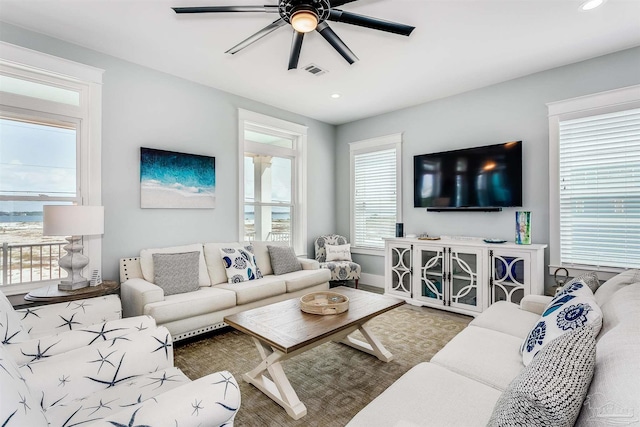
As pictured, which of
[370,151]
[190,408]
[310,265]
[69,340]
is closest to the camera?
[190,408]

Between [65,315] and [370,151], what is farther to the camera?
[370,151]

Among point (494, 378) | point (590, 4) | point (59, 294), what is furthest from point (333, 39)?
point (59, 294)

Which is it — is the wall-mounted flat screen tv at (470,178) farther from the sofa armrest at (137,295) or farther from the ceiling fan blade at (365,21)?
the sofa armrest at (137,295)

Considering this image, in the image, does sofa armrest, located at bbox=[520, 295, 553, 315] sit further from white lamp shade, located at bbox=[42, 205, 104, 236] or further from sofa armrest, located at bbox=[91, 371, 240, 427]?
white lamp shade, located at bbox=[42, 205, 104, 236]

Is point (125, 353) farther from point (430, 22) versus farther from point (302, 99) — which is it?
point (302, 99)

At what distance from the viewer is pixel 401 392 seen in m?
1.37

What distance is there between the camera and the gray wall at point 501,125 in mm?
3244

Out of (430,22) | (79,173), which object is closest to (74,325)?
(79,173)

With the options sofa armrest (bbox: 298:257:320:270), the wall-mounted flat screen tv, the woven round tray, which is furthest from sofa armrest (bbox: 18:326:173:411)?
the wall-mounted flat screen tv

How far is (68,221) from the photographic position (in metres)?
2.46

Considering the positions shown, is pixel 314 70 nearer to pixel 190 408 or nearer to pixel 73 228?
pixel 73 228

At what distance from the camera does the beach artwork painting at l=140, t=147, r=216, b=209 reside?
3416 mm

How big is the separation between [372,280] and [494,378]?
3.73 meters

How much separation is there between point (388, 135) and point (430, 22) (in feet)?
7.81
